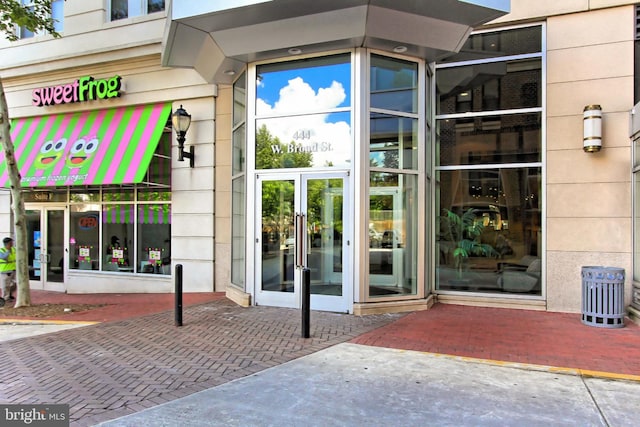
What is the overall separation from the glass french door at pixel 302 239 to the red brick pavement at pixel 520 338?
144 centimetres

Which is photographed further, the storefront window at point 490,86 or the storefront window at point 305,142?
the storefront window at point 490,86

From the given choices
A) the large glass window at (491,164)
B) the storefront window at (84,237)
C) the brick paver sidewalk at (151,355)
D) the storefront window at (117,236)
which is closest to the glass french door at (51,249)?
the storefront window at (84,237)

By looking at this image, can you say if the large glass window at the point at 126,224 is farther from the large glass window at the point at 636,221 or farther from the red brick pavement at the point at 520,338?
the large glass window at the point at 636,221

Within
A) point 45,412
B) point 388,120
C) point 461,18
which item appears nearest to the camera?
point 45,412

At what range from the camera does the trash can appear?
6.77m

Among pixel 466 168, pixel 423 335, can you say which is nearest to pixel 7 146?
pixel 423 335

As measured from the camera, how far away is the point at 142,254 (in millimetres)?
11414

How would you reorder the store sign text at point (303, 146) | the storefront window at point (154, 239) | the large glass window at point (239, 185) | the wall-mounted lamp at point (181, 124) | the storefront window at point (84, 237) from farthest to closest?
the storefront window at point (84, 237), the storefront window at point (154, 239), the wall-mounted lamp at point (181, 124), the large glass window at point (239, 185), the store sign text at point (303, 146)

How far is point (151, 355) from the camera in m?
5.53

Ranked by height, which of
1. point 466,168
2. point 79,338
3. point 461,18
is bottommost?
point 79,338

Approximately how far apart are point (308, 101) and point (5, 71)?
10346 millimetres

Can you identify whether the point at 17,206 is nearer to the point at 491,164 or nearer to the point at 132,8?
the point at 132,8

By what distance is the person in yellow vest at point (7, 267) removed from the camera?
1035cm

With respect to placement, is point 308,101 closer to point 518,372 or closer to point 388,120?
point 388,120
